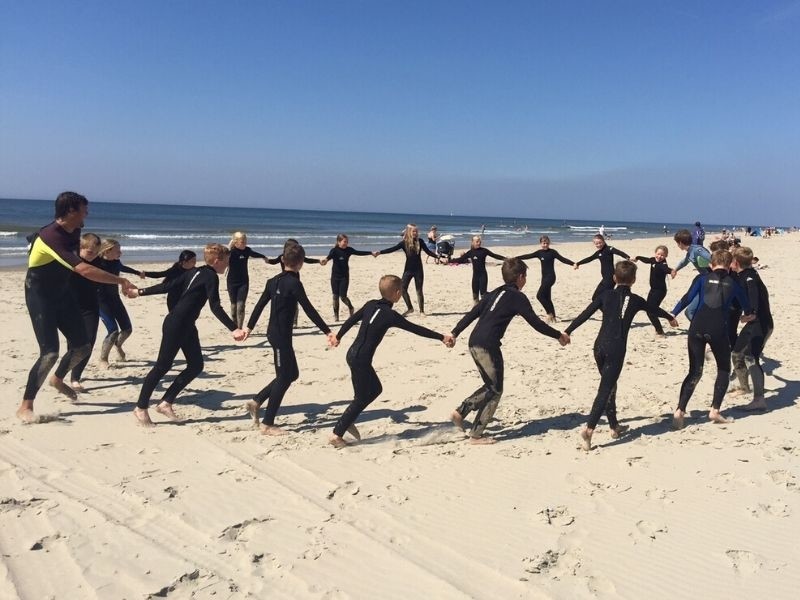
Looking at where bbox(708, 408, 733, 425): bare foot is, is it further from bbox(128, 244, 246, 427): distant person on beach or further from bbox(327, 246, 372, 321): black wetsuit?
bbox(327, 246, 372, 321): black wetsuit

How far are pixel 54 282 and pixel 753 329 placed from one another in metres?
7.72

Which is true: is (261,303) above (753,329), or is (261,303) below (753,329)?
above

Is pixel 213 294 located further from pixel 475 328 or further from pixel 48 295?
pixel 475 328

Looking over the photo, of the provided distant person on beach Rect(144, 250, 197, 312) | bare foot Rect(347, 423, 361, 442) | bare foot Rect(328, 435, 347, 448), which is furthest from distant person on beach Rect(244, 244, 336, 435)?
distant person on beach Rect(144, 250, 197, 312)

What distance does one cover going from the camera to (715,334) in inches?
239

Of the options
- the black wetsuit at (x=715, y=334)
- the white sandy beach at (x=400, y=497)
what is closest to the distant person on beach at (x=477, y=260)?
the white sandy beach at (x=400, y=497)

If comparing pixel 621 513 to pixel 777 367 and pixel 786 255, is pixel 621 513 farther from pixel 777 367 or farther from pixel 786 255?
pixel 786 255

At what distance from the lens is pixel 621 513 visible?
14.2ft

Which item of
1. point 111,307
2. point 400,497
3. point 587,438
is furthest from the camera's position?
point 111,307

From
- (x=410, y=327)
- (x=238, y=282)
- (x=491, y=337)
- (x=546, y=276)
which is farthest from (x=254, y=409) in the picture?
(x=546, y=276)

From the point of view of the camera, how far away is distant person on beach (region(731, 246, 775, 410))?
21.7 feet

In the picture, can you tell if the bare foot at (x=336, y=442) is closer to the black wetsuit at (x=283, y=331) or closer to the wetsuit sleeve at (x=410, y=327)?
the black wetsuit at (x=283, y=331)

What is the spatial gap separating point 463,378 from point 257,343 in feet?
13.1

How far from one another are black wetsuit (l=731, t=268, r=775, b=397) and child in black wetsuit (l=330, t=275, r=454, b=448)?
377 cm
